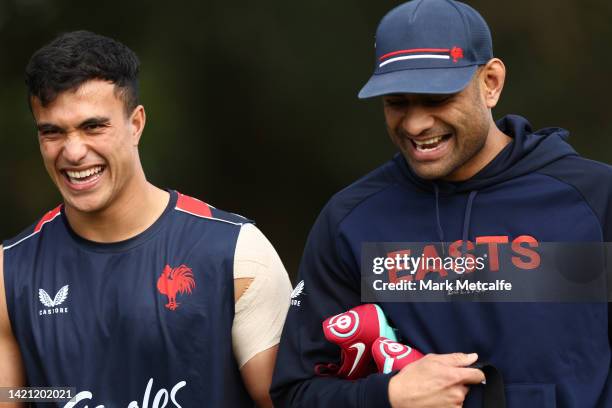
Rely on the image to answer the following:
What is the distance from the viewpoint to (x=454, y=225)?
10.0 ft

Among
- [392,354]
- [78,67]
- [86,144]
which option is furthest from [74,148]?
[392,354]

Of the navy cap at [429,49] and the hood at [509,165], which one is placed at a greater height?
the navy cap at [429,49]

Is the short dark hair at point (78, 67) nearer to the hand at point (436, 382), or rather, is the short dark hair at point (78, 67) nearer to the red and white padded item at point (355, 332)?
the red and white padded item at point (355, 332)

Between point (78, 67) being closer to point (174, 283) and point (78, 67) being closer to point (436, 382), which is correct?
point (174, 283)

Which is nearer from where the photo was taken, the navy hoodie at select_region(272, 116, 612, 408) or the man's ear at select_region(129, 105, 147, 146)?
the navy hoodie at select_region(272, 116, 612, 408)

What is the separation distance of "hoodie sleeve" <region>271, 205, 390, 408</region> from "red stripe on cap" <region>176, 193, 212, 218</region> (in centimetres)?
55

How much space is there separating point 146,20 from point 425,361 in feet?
15.0

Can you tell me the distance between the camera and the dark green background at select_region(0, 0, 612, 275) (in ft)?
22.7

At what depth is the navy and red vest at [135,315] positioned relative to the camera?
136 inches

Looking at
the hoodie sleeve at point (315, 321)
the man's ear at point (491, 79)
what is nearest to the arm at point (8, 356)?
the hoodie sleeve at point (315, 321)

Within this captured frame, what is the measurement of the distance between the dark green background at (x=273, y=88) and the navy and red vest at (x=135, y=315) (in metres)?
3.42

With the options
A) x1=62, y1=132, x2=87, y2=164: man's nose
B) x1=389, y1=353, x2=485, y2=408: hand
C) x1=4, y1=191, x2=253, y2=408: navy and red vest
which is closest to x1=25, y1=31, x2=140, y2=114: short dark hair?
x1=62, y1=132, x2=87, y2=164: man's nose

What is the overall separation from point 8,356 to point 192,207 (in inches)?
26.5

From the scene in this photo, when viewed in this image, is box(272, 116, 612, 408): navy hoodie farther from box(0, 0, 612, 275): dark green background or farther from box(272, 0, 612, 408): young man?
box(0, 0, 612, 275): dark green background
